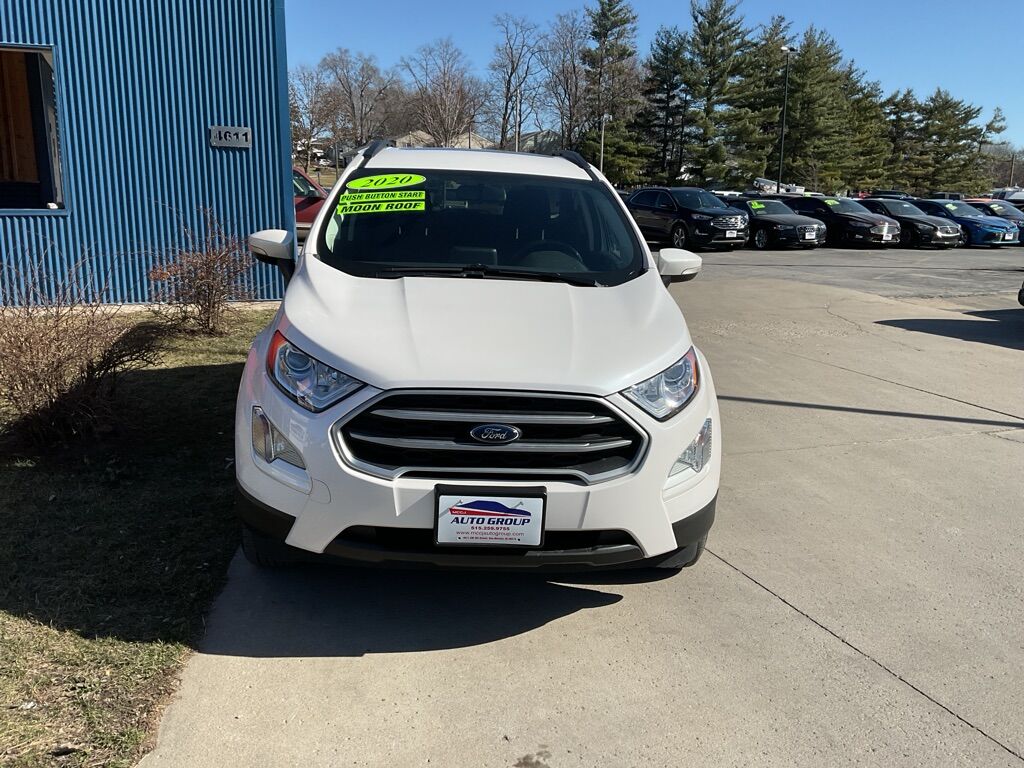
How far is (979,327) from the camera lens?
11070 millimetres

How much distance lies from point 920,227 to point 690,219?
9.26 m

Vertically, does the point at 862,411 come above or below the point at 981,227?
below

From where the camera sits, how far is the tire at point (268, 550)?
9.67ft

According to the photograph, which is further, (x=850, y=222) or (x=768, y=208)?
(x=850, y=222)

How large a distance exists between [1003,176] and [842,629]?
447ft

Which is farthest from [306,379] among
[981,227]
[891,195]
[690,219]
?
[891,195]

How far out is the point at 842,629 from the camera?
3.34m

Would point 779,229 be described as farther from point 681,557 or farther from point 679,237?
point 681,557

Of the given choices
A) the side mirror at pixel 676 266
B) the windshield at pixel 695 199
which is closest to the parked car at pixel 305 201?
the windshield at pixel 695 199

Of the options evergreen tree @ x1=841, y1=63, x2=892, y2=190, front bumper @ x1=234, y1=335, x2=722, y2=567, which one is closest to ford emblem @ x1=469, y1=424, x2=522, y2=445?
front bumper @ x1=234, y1=335, x2=722, y2=567

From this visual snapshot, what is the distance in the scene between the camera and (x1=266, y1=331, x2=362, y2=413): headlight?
2.83 meters

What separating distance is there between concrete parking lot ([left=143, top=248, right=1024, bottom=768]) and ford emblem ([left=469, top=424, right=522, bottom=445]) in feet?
2.86

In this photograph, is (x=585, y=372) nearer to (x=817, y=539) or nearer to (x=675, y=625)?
(x=675, y=625)

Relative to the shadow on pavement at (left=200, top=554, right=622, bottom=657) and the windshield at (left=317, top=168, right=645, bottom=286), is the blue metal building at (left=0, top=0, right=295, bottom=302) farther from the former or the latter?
the shadow on pavement at (left=200, top=554, right=622, bottom=657)
